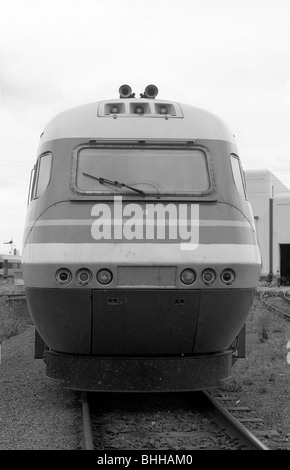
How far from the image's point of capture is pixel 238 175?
743cm

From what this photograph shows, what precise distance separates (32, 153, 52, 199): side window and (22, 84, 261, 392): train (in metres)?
0.03

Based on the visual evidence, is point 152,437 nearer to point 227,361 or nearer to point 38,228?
point 227,361

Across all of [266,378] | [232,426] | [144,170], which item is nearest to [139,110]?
[144,170]

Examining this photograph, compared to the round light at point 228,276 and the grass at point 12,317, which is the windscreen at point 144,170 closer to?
the round light at point 228,276

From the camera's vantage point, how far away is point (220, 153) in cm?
714

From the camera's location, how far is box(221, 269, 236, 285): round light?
662cm

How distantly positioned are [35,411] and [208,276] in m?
2.51

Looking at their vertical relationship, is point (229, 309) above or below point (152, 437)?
above

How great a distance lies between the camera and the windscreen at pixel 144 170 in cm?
686

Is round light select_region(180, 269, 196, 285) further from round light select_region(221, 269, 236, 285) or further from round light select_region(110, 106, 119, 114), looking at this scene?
round light select_region(110, 106, 119, 114)

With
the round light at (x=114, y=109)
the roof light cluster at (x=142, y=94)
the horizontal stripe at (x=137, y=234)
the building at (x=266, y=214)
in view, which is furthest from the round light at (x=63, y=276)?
the building at (x=266, y=214)
